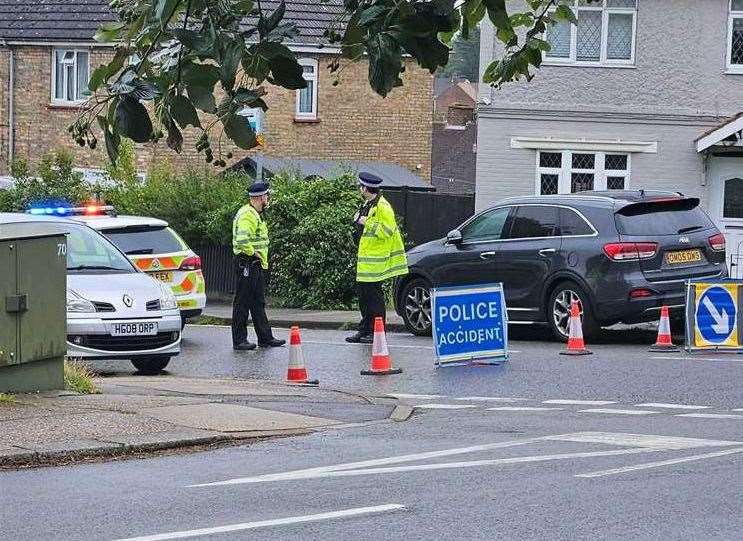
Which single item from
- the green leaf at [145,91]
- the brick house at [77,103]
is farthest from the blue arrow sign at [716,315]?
the brick house at [77,103]

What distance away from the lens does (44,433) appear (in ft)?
34.6

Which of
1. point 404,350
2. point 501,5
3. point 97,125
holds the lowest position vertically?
point 404,350

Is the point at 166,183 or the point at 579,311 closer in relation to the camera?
the point at 579,311

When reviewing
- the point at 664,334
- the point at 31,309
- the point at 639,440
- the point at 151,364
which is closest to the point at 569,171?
the point at 664,334

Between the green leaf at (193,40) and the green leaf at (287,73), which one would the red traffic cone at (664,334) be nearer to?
the green leaf at (287,73)

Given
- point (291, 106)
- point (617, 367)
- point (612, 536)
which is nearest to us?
point (612, 536)

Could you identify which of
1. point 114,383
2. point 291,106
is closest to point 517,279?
point 114,383

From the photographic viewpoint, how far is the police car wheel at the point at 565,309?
59.8 ft

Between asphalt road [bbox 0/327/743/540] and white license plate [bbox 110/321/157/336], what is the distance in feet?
8.66

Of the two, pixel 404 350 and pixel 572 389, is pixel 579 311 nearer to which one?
pixel 404 350

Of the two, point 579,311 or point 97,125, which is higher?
point 97,125

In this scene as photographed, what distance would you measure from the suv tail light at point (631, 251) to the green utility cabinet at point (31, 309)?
7305 millimetres

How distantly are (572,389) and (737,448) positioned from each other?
399cm

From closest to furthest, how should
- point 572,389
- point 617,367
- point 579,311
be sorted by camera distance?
point 572,389 → point 617,367 → point 579,311
